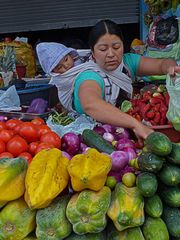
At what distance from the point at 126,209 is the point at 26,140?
0.96m

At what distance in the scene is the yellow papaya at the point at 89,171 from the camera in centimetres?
172

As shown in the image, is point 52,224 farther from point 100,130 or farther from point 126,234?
point 100,130

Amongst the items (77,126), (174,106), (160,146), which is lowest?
(77,126)

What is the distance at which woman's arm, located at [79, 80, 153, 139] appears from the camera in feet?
7.79

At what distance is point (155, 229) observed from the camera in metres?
1.76

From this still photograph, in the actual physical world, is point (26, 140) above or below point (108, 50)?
below

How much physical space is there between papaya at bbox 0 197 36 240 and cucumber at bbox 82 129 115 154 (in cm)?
60

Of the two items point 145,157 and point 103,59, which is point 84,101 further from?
point 145,157

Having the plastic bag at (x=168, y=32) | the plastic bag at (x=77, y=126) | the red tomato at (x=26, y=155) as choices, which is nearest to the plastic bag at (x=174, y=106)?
the plastic bag at (x=77, y=126)

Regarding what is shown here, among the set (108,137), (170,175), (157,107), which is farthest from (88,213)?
(157,107)

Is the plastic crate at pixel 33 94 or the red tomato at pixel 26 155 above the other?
the red tomato at pixel 26 155

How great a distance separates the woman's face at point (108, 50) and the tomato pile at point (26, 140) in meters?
0.75

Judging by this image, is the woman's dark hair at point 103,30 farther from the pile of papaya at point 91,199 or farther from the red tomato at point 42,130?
the pile of papaya at point 91,199

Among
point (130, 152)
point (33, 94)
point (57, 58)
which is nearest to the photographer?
point (130, 152)
